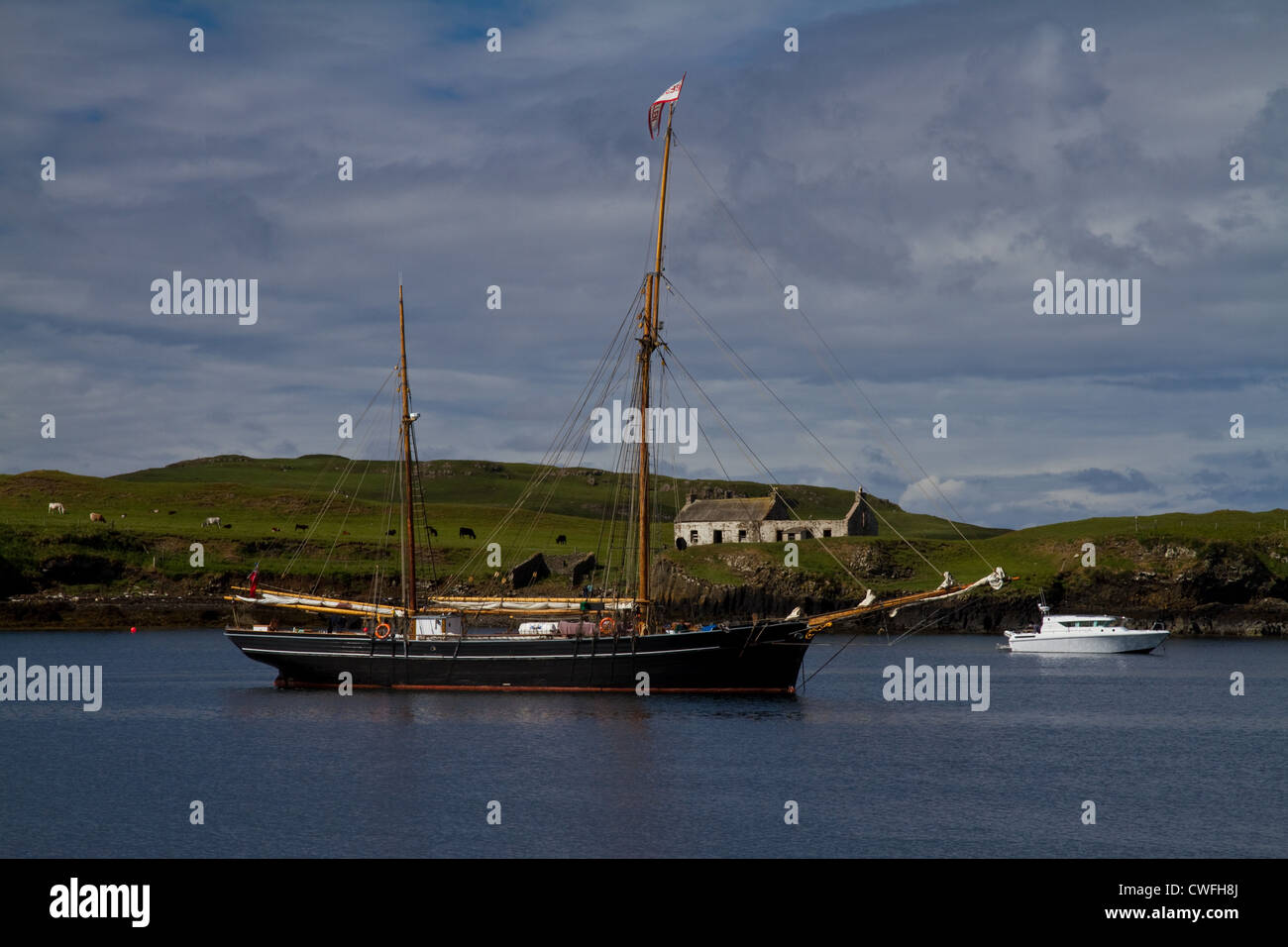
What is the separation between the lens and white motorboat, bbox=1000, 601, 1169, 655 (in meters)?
97.6

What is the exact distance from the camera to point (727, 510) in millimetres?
145375

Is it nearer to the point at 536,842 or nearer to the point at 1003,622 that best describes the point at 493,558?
the point at 1003,622

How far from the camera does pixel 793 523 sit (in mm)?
139375

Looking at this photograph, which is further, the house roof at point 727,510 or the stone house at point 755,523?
the house roof at point 727,510

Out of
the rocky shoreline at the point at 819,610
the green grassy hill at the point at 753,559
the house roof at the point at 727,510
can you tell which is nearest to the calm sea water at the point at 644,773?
the green grassy hill at the point at 753,559

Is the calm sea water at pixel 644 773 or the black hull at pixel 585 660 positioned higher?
the black hull at pixel 585 660

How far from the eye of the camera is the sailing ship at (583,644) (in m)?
63.2

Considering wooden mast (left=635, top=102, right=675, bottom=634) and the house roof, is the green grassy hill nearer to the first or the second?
the house roof

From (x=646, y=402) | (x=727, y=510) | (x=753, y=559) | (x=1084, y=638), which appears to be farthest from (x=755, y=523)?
(x=646, y=402)

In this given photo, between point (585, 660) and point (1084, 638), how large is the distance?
5064 cm

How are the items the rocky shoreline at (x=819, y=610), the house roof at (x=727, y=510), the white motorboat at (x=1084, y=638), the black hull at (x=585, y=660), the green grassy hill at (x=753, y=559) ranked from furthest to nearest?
the house roof at (x=727, y=510) → the green grassy hill at (x=753, y=559) → the rocky shoreline at (x=819, y=610) → the white motorboat at (x=1084, y=638) → the black hull at (x=585, y=660)

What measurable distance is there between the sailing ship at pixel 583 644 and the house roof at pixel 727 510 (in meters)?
73.8

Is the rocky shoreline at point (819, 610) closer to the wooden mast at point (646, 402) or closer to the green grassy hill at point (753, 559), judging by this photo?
the green grassy hill at point (753, 559)

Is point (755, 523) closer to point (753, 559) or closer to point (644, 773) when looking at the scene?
point (753, 559)
